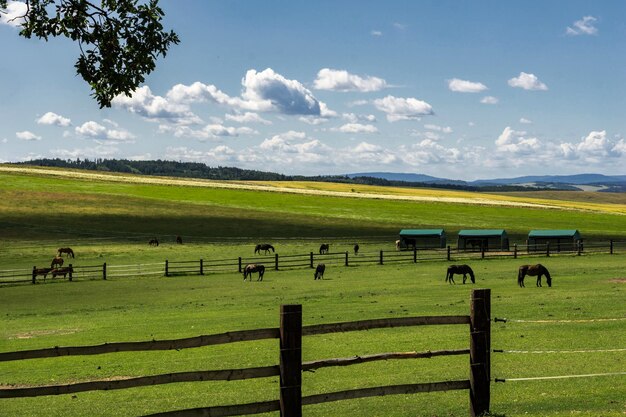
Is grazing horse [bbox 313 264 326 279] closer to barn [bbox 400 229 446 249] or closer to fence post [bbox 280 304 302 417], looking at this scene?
barn [bbox 400 229 446 249]

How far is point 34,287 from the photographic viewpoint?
4153 cm

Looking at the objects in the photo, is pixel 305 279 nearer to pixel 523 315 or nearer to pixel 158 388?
pixel 523 315

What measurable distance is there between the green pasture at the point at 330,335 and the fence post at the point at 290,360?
320cm

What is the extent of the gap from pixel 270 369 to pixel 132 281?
36268 mm

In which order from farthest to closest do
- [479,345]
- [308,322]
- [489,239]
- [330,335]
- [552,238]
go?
1. [489,239]
2. [552,238]
3. [308,322]
4. [330,335]
5. [479,345]

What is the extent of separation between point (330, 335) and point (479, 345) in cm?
1110

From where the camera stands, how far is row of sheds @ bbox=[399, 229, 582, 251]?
65.1 m

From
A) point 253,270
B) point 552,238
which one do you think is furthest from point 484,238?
point 253,270

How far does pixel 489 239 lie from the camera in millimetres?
68812

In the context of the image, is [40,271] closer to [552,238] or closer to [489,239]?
[489,239]

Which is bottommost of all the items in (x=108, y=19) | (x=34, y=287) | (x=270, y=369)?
(x=34, y=287)


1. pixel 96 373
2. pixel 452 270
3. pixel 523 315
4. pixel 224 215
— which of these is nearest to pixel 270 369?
pixel 96 373

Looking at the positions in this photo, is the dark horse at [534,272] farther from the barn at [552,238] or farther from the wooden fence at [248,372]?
the barn at [552,238]

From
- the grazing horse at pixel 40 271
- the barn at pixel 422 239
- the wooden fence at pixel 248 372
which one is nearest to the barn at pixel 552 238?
the barn at pixel 422 239
